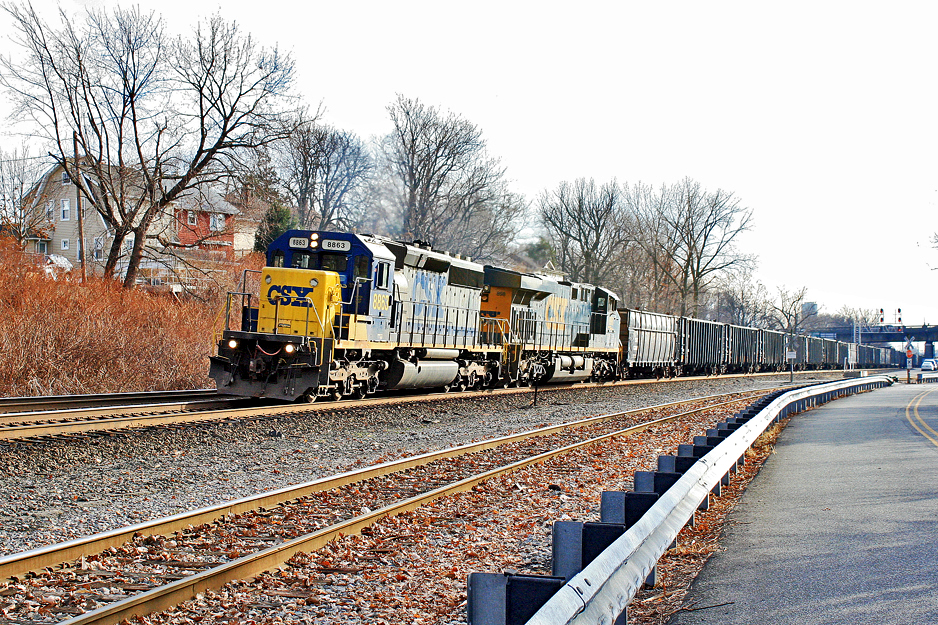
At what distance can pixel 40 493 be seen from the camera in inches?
298

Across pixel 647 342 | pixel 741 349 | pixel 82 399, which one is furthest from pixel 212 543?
pixel 741 349

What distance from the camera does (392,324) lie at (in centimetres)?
1700

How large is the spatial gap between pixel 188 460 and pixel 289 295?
5.99 meters

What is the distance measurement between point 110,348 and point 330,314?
6.85 metres

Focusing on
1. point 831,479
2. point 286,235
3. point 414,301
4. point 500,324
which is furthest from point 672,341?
point 831,479

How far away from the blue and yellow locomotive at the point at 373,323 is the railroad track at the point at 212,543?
5488 millimetres

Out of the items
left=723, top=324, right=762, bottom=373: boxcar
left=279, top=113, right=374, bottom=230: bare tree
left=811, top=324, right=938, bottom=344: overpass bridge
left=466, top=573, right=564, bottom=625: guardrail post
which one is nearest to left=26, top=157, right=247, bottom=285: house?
left=279, top=113, right=374, bottom=230: bare tree

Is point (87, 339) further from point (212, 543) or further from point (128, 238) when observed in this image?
point (128, 238)

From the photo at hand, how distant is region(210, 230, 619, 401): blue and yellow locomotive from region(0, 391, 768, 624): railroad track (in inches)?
216

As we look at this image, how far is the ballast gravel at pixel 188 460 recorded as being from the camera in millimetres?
Answer: 6898

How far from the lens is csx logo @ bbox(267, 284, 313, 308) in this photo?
49.7 feet

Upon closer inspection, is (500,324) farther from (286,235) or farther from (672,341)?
(672,341)

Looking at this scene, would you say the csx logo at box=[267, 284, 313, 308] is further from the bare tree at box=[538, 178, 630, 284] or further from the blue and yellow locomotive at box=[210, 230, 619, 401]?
the bare tree at box=[538, 178, 630, 284]

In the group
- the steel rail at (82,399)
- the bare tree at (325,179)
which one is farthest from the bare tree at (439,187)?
the steel rail at (82,399)
